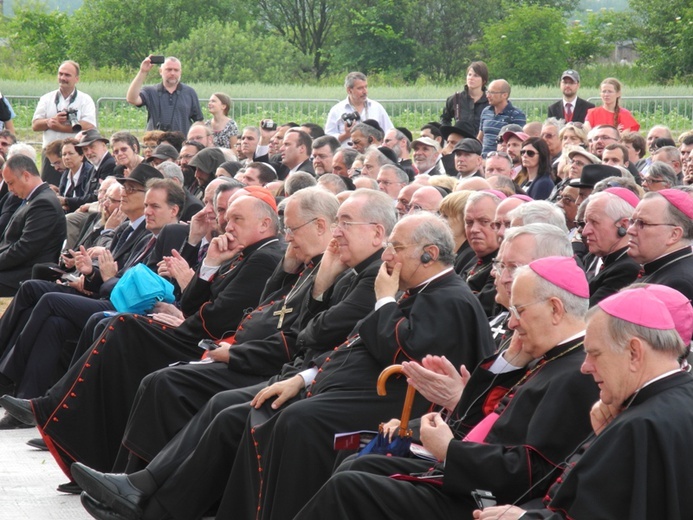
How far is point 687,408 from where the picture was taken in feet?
12.0

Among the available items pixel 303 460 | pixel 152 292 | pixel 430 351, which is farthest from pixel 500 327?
pixel 152 292

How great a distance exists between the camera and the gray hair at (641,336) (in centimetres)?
373

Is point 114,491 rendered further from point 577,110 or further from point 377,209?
point 577,110

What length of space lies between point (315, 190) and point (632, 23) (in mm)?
39958

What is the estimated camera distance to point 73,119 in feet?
47.3

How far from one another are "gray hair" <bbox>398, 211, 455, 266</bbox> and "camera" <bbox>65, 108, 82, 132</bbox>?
9652 mm

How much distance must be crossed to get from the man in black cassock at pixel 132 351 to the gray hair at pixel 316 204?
24.7 inches

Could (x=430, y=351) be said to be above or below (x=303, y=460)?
above

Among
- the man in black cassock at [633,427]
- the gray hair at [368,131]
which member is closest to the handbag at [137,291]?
the man in black cassock at [633,427]

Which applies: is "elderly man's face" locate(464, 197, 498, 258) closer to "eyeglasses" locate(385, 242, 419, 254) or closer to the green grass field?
"eyeglasses" locate(385, 242, 419, 254)

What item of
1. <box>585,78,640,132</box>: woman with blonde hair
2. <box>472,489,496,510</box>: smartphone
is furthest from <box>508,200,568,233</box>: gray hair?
<box>585,78,640,132</box>: woman with blonde hair

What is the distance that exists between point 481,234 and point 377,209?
0.83 metres

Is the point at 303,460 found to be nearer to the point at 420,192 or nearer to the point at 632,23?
the point at 420,192

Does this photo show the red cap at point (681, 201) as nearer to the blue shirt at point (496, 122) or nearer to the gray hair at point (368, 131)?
the gray hair at point (368, 131)
